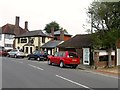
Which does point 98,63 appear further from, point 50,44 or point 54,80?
point 50,44

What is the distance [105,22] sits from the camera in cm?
2950

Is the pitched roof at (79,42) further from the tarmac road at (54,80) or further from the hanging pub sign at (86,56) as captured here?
the tarmac road at (54,80)

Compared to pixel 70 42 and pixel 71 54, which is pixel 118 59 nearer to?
pixel 71 54

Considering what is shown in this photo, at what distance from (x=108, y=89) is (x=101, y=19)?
56.6ft

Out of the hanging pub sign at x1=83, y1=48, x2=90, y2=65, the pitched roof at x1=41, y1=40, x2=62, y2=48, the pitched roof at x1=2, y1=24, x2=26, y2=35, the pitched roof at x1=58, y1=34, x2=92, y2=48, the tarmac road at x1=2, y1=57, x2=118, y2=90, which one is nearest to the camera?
the tarmac road at x1=2, y1=57, x2=118, y2=90

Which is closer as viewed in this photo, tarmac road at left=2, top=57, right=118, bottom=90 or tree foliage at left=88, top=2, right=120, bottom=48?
tarmac road at left=2, top=57, right=118, bottom=90

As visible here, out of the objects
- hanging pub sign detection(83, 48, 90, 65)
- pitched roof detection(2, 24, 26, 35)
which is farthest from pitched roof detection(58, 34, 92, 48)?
pitched roof detection(2, 24, 26, 35)

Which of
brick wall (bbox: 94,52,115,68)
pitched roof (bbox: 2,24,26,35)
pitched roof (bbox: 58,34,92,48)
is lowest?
brick wall (bbox: 94,52,115,68)

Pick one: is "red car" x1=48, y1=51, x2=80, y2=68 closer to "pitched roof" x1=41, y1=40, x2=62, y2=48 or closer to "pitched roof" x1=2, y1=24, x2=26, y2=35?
"pitched roof" x1=41, y1=40, x2=62, y2=48

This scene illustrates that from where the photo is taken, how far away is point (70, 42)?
139 ft

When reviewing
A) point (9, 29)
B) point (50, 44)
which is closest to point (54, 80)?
point (50, 44)

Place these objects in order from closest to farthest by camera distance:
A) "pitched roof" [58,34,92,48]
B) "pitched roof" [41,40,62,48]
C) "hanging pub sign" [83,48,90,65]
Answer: "hanging pub sign" [83,48,90,65] < "pitched roof" [58,34,92,48] < "pitched roof" [41,40,62,48]

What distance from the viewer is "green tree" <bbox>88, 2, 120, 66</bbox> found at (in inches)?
1105

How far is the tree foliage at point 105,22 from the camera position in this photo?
92.3ft
